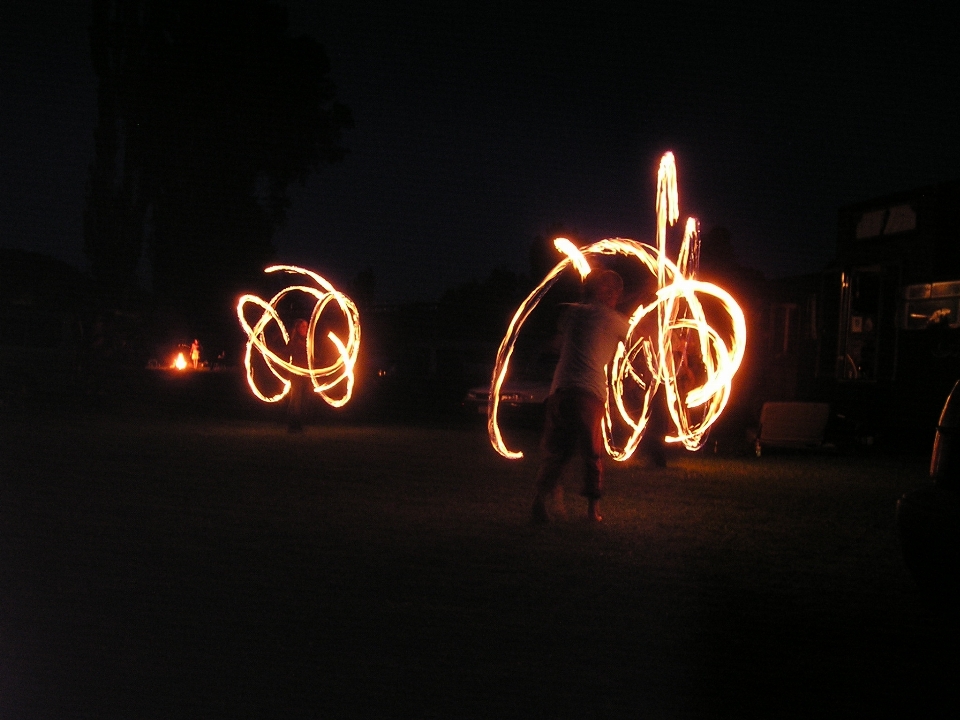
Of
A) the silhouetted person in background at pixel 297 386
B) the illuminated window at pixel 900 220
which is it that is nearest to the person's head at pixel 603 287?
the illuminated window at pixel 900 220

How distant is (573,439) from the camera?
7.45 m

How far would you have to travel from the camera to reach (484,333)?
59312mm

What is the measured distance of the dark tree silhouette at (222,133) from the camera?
29547 mm

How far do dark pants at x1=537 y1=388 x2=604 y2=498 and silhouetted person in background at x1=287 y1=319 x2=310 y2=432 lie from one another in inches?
325

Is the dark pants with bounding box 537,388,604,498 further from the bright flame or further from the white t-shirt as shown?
the bright flame

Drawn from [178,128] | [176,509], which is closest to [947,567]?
[176,509]

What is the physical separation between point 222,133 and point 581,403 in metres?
25.8

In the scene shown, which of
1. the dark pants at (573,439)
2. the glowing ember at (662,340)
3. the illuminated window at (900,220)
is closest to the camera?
the dark pants at (573,439)

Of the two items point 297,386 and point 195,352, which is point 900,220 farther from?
point 195,352

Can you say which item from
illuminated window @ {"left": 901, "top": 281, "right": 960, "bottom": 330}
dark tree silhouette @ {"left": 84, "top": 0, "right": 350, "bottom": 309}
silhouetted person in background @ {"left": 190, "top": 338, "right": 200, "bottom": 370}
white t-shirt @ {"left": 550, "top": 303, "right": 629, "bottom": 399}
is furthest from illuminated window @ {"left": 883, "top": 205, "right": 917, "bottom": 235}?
silhouetted person in background @ {"left": 190, "top": 338, "right": 200, "bottom": 370}

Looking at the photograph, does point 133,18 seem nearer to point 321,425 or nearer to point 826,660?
point 321,425

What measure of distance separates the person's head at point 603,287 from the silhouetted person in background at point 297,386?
26.6ft

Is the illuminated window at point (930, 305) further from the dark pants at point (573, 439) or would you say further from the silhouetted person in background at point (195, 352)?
the silhouetted person in background at point (195, 352)

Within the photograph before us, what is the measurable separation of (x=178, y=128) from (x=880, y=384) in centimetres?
2214
